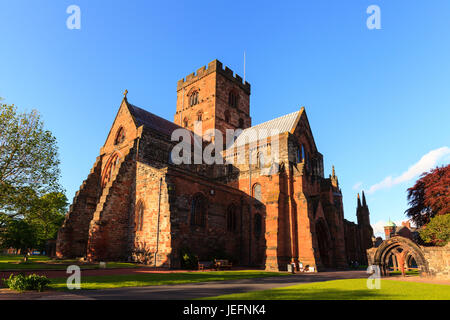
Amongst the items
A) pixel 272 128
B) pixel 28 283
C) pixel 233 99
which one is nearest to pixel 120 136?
pixel 272 128

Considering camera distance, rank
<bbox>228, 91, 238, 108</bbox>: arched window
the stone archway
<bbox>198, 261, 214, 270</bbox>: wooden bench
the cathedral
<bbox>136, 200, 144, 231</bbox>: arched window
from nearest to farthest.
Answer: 1. the stone archway
2. <bbox>198, 261, 214, 270</bbox>: wooden bench
3. the cathedral
4. <bbox>136, 200, 144, 231</bbox>: arched window
5. <bbox>228, 91, 238, 108</bbox>: arched window

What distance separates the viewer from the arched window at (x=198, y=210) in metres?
26.4

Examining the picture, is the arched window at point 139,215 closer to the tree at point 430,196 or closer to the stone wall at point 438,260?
the stone wall at point 438,260

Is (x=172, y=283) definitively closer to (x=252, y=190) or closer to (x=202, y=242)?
(x=202, y=242)

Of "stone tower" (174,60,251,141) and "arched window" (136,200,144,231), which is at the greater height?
"stone tower" (174,60,251,141)

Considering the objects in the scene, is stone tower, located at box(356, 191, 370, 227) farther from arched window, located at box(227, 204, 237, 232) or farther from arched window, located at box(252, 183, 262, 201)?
arched window, located at box(227, 204, 237, 232)

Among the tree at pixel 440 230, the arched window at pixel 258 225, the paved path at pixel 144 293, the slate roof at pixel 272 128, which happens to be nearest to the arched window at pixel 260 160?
the slate roof at pixel 272 128

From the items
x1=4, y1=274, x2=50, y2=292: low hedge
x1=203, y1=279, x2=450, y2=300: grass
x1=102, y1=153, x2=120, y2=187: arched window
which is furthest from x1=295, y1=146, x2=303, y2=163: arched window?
x1=4, y1=274, x2=50, y2=292: low hedge

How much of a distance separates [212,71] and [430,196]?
35.7m

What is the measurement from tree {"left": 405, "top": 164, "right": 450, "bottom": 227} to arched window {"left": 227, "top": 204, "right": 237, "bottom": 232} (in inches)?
820

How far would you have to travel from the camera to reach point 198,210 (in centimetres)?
2711

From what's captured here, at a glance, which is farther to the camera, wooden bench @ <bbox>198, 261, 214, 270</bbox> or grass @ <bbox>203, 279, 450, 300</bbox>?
wooden bench @ <bbox>198, 261, 214, 270</bbox>

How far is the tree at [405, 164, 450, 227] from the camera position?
28062 millimetres
